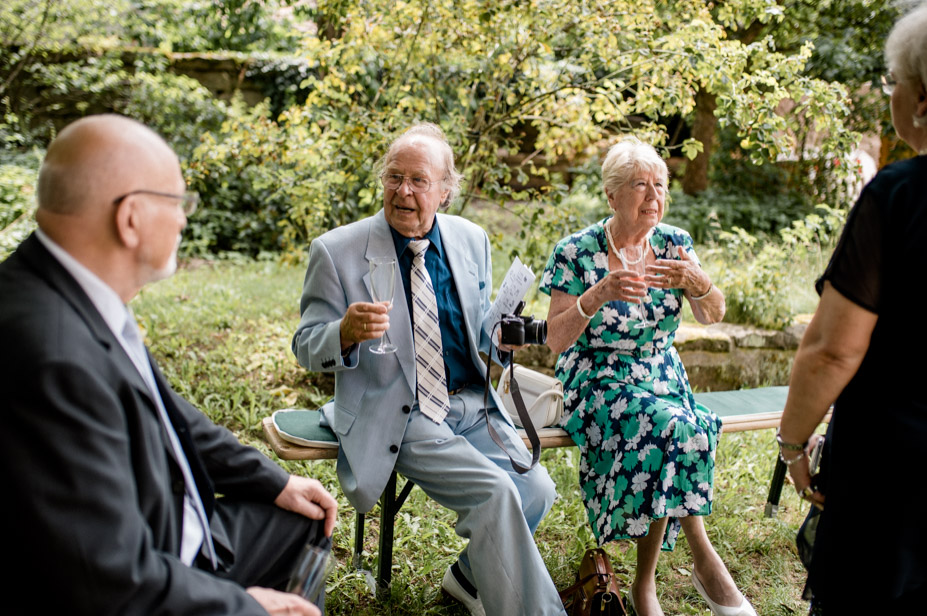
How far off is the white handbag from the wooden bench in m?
0.06

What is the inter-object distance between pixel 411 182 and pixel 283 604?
163cm

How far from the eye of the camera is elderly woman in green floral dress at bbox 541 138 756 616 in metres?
2.76

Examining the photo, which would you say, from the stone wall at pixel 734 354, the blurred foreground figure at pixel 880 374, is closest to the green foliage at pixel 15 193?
the stone wall at pixel 734 354

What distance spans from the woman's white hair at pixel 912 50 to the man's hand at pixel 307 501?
1.78 m

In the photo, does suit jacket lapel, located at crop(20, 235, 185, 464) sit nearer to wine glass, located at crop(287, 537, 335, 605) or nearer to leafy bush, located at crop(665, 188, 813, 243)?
wine glass, located at crop(287, 537, 335, 605)

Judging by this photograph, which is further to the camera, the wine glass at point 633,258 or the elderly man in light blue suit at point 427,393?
the wine glass at point 633,258

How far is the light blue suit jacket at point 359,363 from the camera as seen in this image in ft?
8.60

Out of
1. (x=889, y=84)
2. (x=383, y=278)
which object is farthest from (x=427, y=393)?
(x=889, y=84)

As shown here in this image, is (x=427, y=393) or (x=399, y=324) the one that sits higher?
(x=399, y=324)

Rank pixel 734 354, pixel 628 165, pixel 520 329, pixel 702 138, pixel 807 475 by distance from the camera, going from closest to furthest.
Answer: pixel 807 475, pixel 520 329, pixel 628 165, pixel 734 354, pixel 702 138

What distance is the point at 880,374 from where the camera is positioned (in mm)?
1690

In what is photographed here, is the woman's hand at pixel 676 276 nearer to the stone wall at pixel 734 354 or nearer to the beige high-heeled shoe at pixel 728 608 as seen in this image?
the beige high-heeled shoe at pixel 728 608

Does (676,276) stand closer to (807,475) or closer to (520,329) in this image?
(520,329)

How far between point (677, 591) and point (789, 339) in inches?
121
